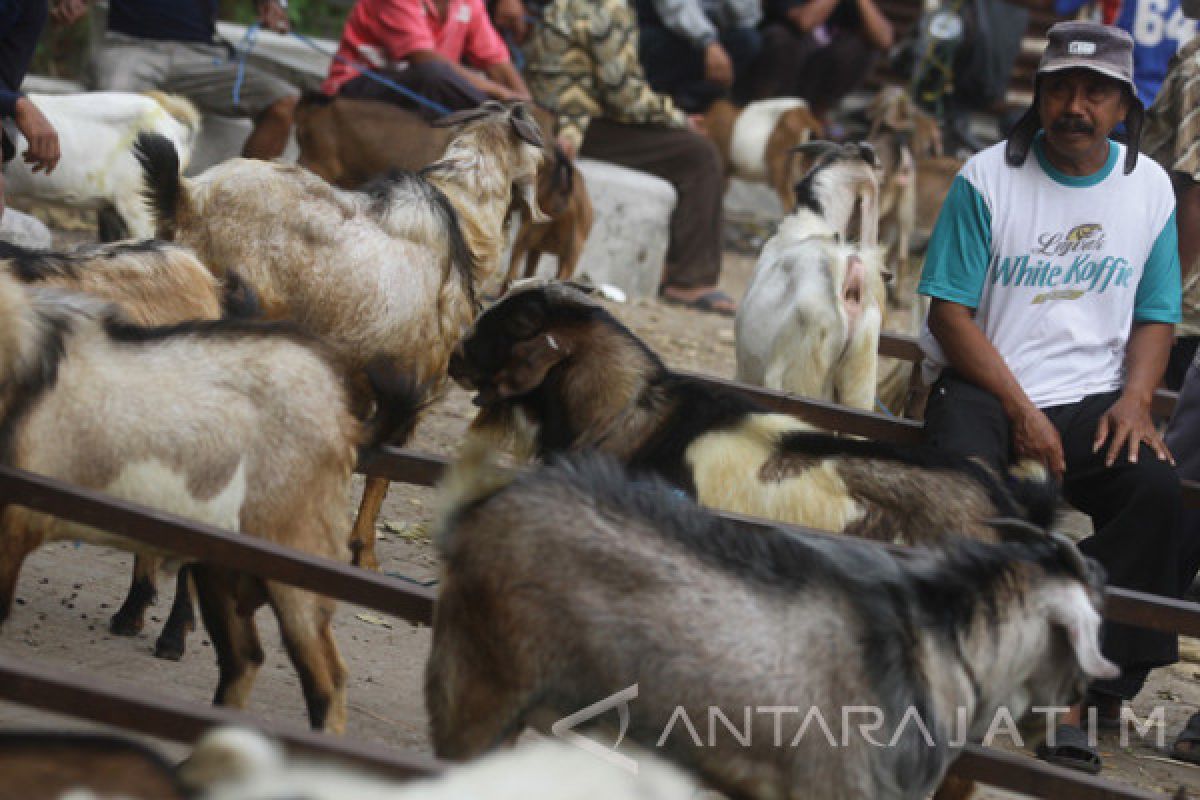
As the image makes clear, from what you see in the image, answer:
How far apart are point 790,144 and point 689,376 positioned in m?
8.40

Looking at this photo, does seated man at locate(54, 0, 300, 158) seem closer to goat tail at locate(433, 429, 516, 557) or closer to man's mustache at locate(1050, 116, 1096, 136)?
man's mustache at locate(1050, 116, 1096, 136)

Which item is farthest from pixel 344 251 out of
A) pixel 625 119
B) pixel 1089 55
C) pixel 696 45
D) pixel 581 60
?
pixel 696 45

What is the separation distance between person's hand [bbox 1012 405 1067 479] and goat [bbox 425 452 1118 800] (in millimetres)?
1709

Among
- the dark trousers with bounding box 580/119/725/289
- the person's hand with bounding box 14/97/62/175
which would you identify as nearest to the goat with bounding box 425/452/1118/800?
the person's hand with bounding box 14/97/62/175

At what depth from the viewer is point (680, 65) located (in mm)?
12852

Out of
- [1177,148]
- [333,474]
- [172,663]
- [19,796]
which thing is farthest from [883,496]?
[1177,148]

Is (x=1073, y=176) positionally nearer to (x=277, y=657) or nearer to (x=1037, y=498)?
(x=1037, y=498)

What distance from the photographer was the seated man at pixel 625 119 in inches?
419

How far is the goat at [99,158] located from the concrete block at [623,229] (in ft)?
11.3

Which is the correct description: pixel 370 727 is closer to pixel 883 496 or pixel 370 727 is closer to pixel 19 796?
pixel 883 496

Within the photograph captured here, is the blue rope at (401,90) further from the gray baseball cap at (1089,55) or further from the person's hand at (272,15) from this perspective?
the gray baseball cap at (1089,55)

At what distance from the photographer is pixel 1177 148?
21.3 feet

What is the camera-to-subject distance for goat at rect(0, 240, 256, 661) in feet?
14.7

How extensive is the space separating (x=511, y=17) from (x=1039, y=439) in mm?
6796
